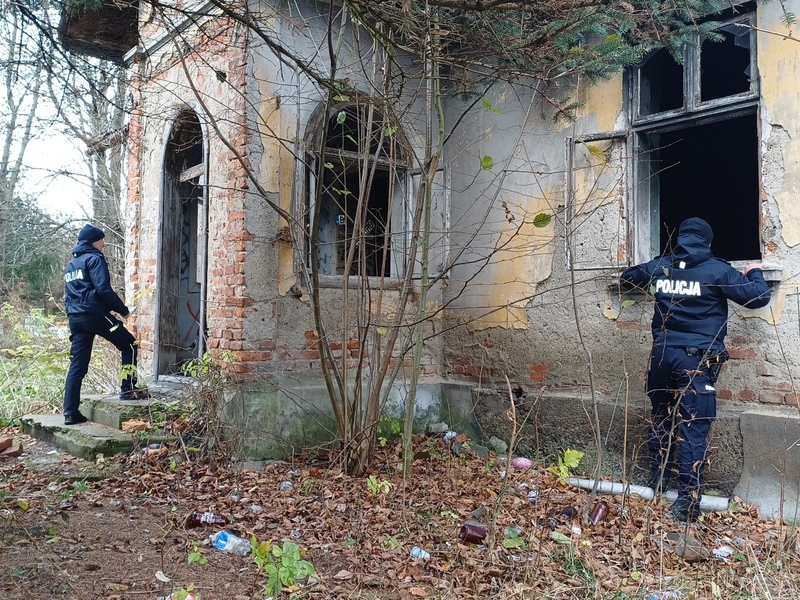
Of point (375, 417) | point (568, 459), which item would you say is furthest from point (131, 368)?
point (568, 459)

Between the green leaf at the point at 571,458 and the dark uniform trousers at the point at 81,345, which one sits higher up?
the dark uniform trousers at the point at 81,345

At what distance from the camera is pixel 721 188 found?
825 centimetres

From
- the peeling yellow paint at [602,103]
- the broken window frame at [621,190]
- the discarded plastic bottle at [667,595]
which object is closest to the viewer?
the discarded plastic bottle at [667,595]

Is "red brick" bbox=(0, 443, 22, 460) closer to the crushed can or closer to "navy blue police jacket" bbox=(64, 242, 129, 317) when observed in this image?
"navy blue police jacket" bbox=(64, 242, 129, 317)

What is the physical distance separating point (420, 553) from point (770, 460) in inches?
101

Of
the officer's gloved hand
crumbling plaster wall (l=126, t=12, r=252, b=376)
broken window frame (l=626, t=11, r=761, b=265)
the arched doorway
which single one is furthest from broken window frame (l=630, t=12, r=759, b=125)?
the arched doorway

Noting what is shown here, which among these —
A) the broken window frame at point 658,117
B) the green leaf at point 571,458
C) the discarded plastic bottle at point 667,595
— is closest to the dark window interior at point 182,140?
the broken window frame at point 658,117

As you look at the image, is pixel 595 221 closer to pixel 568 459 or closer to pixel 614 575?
pixel 568 459

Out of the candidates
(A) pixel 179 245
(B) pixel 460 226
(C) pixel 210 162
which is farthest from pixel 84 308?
(B) pixel 460 226

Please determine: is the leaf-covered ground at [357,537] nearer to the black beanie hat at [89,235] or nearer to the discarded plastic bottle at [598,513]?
the discarded plastic bottle at [598,513]

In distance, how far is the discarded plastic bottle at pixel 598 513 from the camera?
435cm

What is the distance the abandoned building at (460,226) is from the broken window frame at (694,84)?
0.01m

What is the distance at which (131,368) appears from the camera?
635 cm

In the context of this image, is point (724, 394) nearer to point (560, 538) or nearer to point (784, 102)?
point (560, 538)
